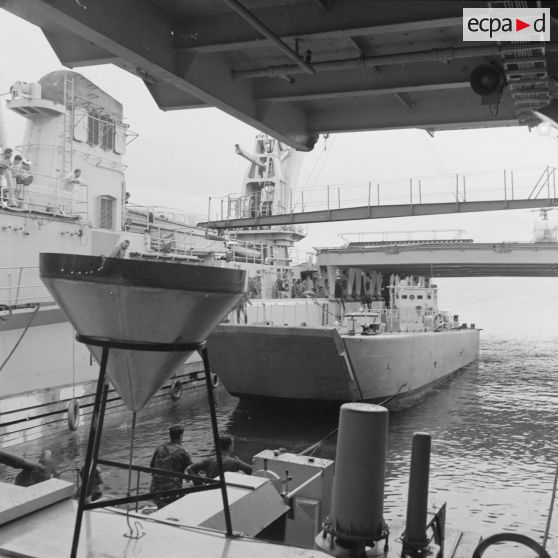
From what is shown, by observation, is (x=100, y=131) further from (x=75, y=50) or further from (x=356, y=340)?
(x=75, y=50)

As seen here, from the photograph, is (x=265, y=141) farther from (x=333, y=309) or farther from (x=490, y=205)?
(x=490, y=205)

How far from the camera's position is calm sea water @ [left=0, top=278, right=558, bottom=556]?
10930 mm

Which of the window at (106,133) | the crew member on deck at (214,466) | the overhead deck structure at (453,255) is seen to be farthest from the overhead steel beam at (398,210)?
the crew member on deck at (214,466)

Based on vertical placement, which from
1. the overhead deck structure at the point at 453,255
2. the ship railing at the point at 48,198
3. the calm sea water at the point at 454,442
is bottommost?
the calm sea water at the point at 454,442

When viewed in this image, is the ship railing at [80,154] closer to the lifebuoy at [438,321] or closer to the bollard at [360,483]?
the lifebuoy at [438,321]

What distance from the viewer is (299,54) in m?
5.67

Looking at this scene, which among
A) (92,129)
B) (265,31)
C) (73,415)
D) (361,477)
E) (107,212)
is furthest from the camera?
(107,212)

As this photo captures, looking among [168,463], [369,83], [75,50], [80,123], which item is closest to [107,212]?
[80,123]

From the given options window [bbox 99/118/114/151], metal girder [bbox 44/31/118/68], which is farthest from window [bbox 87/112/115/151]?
metal girder [bbox 44/31/118/68]

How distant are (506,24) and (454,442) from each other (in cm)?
1330

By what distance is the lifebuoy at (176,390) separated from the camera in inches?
795

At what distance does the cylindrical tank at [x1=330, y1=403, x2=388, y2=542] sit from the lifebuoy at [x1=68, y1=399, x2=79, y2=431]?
511 inches

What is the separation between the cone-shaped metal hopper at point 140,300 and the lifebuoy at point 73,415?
13148 millimetres

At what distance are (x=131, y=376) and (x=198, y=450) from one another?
11664mm
